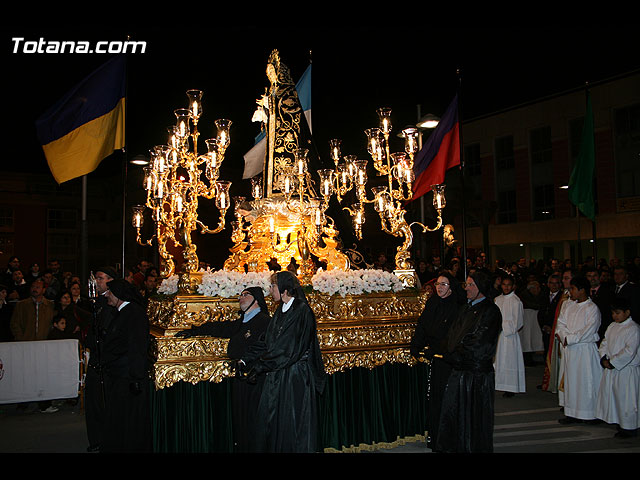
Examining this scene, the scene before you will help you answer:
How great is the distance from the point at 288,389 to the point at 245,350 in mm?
735

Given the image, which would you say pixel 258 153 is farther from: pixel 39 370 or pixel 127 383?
pixel 39 370

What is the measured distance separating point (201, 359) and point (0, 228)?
31.9 m

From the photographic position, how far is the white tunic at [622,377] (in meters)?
6.52

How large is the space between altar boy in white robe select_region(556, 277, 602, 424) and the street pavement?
21 cm

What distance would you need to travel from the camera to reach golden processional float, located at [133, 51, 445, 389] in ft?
19.7

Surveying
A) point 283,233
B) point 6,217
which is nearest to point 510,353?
point 283,233

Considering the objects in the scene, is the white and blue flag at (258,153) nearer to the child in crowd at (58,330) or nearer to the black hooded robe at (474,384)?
the child in crowd at (58,330)

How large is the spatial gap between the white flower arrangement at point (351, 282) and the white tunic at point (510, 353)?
2728 millimetres

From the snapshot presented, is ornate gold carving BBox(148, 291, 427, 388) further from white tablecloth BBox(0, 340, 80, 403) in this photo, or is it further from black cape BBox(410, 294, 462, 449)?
white tablecloth BBox(0, 340, 80, 403)

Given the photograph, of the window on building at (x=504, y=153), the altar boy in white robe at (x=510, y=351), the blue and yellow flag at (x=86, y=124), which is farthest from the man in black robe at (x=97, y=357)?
the window on building at (x=504, y=153)

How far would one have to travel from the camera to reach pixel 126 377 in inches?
217

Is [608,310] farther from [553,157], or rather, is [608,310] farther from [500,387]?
[553,157]

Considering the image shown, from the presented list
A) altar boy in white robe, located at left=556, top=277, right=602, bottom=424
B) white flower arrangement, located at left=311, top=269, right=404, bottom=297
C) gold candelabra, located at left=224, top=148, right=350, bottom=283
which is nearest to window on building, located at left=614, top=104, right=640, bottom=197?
altar boy in white robe, located at left=556, top=277, right=602, bottom=424

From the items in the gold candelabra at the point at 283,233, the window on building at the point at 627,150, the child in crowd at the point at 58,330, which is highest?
the window on building at the point at 627,150
